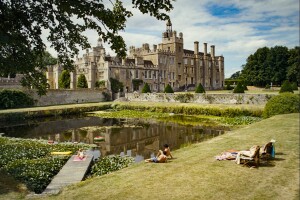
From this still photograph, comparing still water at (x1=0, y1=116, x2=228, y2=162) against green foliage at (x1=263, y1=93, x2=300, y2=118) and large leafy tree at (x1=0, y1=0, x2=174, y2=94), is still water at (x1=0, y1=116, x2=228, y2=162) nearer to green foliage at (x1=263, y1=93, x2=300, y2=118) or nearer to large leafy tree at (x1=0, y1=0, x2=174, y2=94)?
green foliage at (x1=263, y1=93, x2=300, y2=118)

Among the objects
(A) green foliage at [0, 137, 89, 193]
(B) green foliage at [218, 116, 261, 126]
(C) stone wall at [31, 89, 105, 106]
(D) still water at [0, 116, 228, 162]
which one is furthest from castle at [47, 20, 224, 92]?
(A) green foliage at [0, 137, 89, 193]

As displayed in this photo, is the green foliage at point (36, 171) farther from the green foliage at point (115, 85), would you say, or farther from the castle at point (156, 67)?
the green foliage at point (115, 85)

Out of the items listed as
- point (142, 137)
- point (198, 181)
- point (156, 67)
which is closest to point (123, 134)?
point (142, 137)

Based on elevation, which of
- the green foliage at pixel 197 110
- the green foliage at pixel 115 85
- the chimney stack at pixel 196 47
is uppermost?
the chimney stack at pixel 196 47

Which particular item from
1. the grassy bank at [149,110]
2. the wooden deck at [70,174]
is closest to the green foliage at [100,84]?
the grassy bank at [149,110]

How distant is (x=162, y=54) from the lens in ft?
175

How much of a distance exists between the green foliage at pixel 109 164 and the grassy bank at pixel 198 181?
1.66 metres

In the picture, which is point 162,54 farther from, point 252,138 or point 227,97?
point 252,138

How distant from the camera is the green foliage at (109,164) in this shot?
35.9 ft

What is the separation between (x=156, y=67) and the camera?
51938 mm

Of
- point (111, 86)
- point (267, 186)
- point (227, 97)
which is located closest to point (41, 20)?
point (267, 186)

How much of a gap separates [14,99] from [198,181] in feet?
93.6

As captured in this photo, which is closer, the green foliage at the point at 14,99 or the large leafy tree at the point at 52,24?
the large leafy tree at the point at 52,24

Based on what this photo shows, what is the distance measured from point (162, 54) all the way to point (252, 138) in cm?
4120
